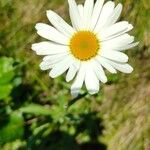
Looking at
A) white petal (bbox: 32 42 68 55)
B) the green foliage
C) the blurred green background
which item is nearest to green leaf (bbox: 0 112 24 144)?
the blurred green background

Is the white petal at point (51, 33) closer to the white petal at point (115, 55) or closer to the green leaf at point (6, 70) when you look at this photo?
the white petal at point (115, 55)

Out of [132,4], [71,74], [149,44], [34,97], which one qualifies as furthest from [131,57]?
[71,74]

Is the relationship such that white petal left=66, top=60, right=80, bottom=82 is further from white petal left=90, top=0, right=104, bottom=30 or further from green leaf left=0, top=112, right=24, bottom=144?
green leaf left=0, top=112, right=24, bottom=144

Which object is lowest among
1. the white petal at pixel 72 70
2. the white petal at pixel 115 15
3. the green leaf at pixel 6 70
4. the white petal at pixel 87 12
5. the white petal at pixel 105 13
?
the white petal at pixel 72 70

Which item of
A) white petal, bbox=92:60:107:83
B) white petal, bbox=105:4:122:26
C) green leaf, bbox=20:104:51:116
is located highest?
green leaf, bbox=20:104:51:116

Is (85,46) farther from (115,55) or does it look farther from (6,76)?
(6,76)

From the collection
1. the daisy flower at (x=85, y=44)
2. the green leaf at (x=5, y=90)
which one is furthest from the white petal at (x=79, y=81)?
the green leaf at (x=5, y=90)

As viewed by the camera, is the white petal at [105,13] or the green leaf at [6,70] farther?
the green leaf at [6,70]
